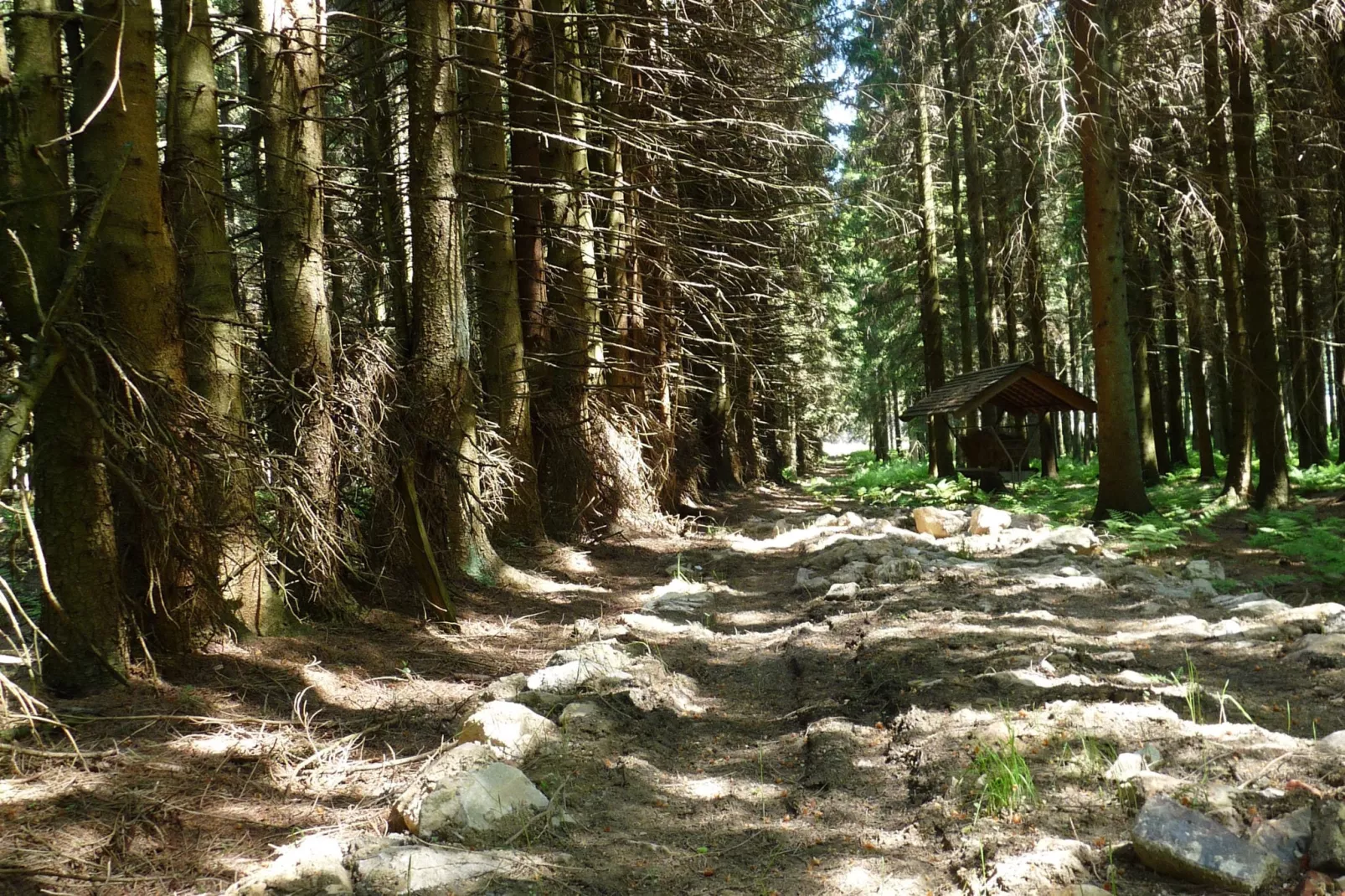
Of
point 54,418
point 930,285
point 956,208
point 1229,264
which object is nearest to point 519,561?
point 54,418

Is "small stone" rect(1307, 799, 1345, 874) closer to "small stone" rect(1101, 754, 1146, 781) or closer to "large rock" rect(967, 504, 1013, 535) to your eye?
"small stone" rect(1101, 754, 1146, 781)

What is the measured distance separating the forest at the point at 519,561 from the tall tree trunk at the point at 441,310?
43 mm

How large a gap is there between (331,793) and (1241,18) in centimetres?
1250

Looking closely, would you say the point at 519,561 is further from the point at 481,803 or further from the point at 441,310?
the point at 481,803

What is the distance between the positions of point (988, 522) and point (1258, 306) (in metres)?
5.18

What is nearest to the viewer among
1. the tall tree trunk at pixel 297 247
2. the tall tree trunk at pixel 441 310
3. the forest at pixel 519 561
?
the forest at pixel 519 561

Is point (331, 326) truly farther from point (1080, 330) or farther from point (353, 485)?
point (1080, 330)

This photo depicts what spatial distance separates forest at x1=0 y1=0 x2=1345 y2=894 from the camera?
3156mm

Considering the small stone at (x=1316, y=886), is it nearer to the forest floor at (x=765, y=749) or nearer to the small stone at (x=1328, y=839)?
the small stone at (x=1328, y=839)

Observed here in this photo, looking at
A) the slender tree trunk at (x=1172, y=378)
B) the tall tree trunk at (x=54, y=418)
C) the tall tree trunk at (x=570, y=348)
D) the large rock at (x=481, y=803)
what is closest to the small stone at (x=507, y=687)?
the large rock at (x=481, y=803)

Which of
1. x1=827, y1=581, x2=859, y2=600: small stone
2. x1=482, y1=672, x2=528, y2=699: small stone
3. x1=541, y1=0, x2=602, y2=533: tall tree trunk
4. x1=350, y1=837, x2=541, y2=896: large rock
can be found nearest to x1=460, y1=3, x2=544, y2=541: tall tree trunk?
x1=541, y1=0, x2=602, y2=533: tall tree trunk

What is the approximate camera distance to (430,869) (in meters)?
2.86

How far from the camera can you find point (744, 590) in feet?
28.0

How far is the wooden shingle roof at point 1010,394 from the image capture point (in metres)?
15.8
